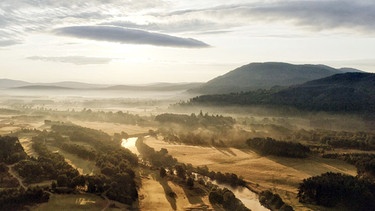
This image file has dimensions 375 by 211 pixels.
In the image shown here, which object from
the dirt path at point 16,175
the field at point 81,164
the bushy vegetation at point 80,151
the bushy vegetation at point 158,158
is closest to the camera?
the dirt path at point 16,175

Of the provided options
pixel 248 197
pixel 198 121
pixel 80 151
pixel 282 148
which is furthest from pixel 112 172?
pixel 198 121

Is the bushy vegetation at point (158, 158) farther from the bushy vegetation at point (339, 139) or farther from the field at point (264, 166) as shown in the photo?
the bushy vegetation at point (339, 139)

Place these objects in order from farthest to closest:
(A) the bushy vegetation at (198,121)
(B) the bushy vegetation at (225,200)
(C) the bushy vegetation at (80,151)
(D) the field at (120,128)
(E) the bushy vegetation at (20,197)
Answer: (A) the bushy vegetation at (198,121)
(D) the field at (120,128)
(C) the bushy vegetation at (80,151)
(B) the bushy vegetation at (225,200)
(E) the bushy vegetation at (20,197)

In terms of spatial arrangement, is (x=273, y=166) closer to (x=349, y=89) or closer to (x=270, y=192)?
(x=270, y=192)

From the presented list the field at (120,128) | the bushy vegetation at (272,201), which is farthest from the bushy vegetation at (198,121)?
the bushy vegetation at (272,201)

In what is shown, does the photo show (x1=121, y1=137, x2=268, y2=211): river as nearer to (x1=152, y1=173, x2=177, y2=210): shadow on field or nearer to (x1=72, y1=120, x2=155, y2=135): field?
(x1=152, y1=173, x2=177, y2=210): shadow on field

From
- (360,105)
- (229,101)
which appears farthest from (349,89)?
(229,101)

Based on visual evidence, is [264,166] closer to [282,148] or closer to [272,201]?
[282,148]
